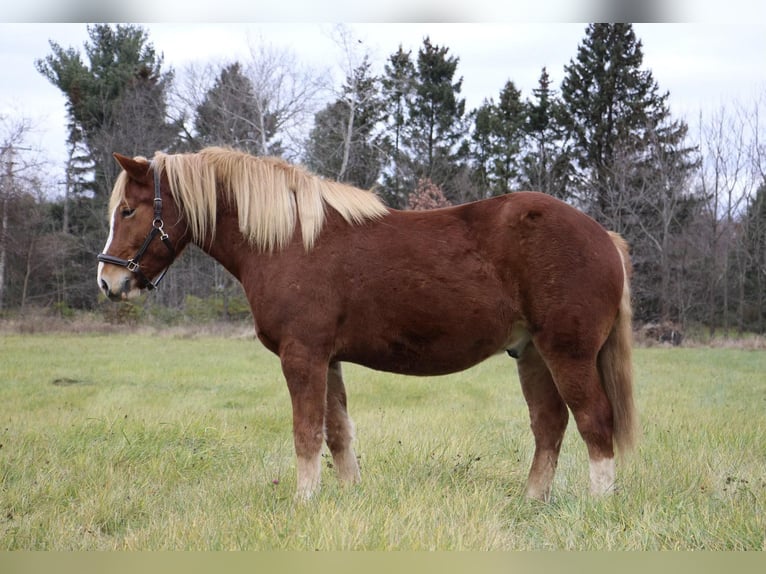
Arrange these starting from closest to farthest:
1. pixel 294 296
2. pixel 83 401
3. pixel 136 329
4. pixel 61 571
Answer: pixel 61 571 < pixel 294 296 < pixel 83 401 < pixel 136 329

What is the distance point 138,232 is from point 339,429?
1257 mm

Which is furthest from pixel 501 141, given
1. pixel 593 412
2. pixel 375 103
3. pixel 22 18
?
pixel 22 18

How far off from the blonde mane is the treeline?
5.71 ft

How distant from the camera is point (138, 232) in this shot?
2586 millimetres

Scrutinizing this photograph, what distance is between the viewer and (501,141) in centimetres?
495

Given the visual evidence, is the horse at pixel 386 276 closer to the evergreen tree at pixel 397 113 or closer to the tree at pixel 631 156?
the tree at pixel 631 156

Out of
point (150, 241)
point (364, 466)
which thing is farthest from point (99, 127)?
point (364, 466)

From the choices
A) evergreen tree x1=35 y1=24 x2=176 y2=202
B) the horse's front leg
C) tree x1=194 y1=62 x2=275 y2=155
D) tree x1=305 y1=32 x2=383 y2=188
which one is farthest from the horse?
tree x1=194 y1=62 x2=275 y2=155

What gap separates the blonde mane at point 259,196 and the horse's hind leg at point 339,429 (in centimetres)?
67

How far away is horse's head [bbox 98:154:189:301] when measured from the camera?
2553 mm

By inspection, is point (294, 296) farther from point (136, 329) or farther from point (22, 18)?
point (136, 329)

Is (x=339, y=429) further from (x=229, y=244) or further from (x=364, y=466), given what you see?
(x=229, y=244)

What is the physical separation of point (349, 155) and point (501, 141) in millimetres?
1368

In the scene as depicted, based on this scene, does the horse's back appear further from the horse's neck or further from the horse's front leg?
the horse's neck
